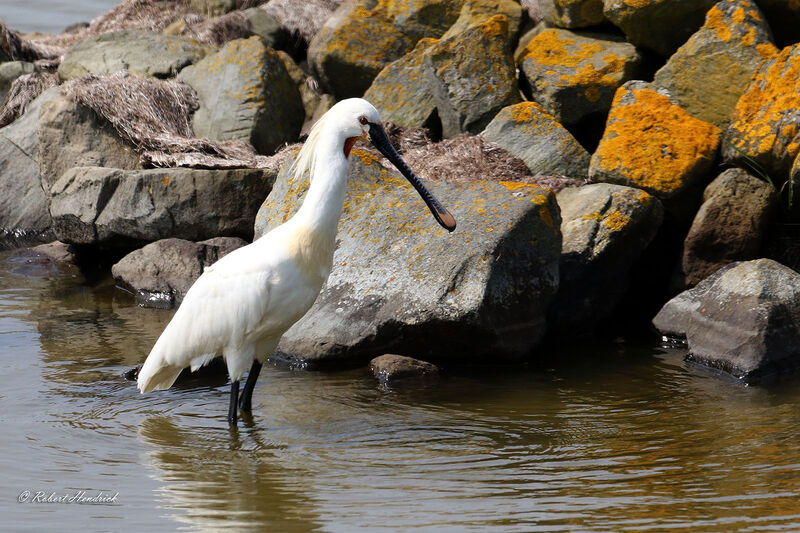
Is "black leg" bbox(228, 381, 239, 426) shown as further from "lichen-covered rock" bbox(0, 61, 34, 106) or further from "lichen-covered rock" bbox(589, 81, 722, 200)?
"lichen-covered rock" bbox(0, 61, 34, 106)

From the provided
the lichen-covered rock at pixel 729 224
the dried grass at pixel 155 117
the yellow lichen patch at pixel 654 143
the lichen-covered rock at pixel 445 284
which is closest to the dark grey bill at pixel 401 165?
the lichen-covered rock at pixel 445 284

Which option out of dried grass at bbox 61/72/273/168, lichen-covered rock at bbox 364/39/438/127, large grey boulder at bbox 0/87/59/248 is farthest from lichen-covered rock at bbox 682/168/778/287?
large grey boulder at bbox 0/87/59/248

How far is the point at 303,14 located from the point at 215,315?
9.77m

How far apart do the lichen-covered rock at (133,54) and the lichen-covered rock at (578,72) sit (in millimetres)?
5497

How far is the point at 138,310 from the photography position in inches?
422

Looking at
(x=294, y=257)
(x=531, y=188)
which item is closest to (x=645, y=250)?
(x=531, y=188)

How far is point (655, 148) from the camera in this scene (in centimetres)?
966

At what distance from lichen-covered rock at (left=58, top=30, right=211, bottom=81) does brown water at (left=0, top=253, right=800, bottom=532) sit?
6.49 metres

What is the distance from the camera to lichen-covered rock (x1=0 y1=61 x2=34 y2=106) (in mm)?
15984

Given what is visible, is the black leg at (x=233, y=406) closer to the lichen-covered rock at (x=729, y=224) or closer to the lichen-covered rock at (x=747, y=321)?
the lichen-covered rock at (x=747, y=321)

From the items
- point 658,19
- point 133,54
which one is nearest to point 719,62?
point 658,19

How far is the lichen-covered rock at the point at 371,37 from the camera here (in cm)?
1334

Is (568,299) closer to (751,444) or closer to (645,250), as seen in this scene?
(645,250)

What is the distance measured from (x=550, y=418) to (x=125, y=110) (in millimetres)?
8280
